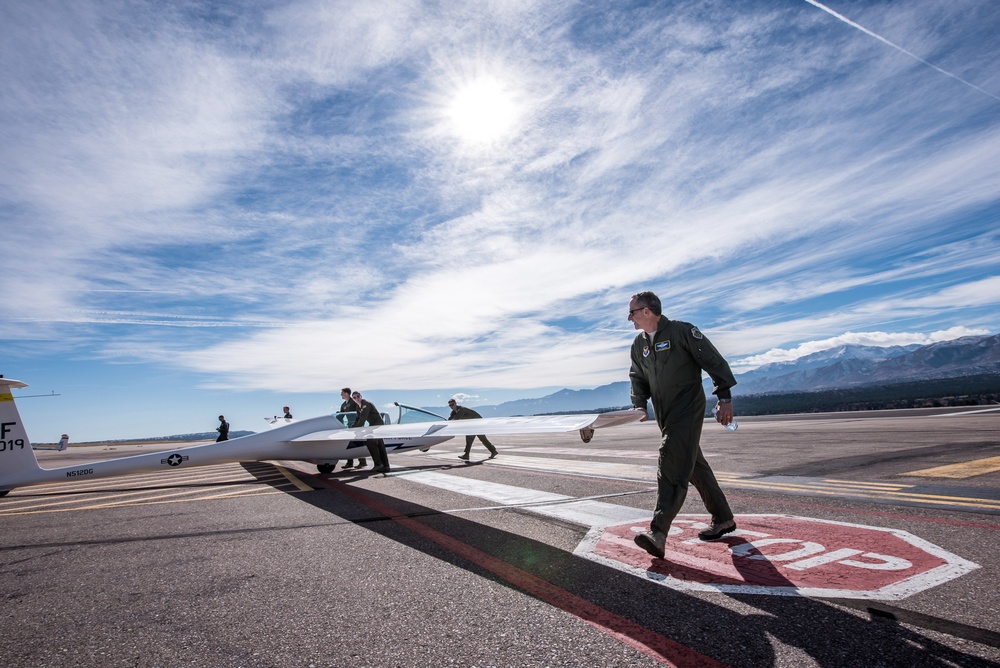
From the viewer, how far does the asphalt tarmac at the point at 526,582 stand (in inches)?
102

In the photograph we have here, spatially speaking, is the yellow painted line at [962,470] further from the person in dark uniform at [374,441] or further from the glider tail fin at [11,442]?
the glider tail fin at [11,442]

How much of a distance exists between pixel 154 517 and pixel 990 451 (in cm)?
1515

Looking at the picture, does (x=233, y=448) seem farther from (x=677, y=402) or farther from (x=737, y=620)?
(x=737, y=620)

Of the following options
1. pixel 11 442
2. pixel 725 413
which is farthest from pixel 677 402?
pixel 11 442

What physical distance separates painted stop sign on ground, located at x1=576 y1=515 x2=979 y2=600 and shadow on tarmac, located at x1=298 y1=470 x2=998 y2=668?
0.19m

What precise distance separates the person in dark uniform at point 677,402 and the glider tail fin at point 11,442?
480 inches

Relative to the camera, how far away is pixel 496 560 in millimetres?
4156

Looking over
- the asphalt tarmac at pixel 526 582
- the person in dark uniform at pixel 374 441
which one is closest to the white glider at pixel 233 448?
the person in dark uniform at pixel 374 441

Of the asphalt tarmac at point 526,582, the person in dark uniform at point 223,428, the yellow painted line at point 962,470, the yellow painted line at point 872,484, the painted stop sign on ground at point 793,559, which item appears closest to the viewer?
the asphalt tarmac at point 526,582

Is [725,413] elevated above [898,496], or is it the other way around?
[725,413]

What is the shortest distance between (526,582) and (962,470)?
8.05 m

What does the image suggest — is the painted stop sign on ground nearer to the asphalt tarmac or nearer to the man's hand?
the asphalt tarmac

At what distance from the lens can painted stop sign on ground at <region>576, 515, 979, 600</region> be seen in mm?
3217

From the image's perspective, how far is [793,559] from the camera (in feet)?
12.4
